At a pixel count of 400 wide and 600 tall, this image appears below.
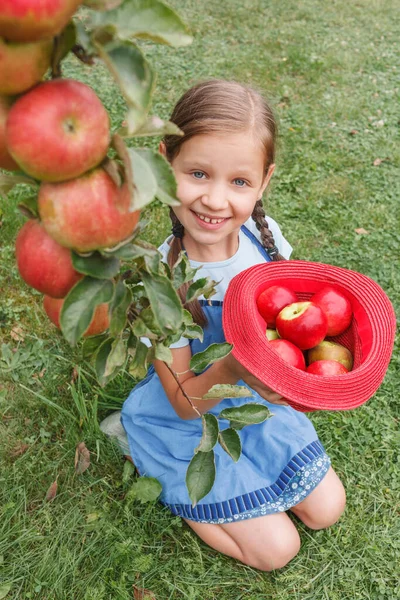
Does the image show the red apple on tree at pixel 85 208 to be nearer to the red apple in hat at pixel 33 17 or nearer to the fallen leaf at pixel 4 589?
the red apple in hat at pixel 33 17

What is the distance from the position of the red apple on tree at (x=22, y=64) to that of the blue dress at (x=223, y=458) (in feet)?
4.00

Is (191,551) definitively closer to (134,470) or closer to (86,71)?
(134,470)

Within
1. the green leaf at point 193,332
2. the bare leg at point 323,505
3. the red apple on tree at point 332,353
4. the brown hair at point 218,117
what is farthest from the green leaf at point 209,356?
the bare leg at point 323,505

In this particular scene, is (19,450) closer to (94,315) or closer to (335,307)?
(335,307)

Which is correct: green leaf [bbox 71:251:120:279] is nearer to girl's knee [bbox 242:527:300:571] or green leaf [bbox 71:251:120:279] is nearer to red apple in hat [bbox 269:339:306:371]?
red apple in hat [bbox 269:339:306:371]

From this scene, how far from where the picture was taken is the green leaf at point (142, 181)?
52 cm

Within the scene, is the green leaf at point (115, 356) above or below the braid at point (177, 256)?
above

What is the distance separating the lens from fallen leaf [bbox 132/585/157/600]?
5.10 ft

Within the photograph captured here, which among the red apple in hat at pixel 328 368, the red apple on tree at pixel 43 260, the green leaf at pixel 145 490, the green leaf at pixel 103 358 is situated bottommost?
the green leaf at pixel 145 490

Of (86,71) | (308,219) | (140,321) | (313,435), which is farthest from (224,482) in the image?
(86,71)

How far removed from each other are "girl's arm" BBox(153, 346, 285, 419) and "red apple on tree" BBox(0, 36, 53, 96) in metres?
0.93

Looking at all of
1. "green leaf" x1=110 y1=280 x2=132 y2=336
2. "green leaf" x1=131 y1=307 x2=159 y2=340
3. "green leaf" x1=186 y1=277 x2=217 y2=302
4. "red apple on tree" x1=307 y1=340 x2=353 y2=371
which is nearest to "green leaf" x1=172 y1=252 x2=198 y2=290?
"green leaf" x1=186 y1=277 x2=217 y2=302

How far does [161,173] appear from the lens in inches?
22.6

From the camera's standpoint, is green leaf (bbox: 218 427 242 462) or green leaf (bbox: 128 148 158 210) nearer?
green leaf (bbox: 128 148 158 210)
